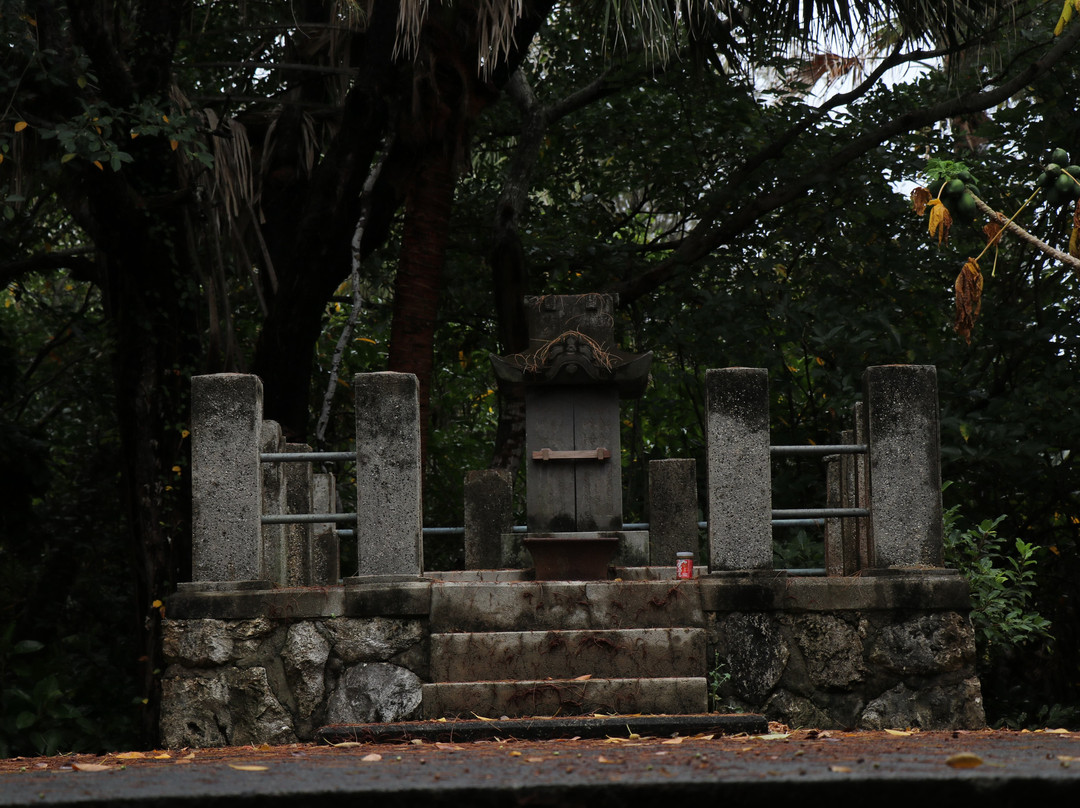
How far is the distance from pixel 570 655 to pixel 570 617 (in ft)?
0.73

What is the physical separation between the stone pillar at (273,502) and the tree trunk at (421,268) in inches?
84.8

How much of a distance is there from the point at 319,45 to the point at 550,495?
4691 millimetres

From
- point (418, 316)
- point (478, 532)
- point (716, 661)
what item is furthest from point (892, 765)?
point (418, 316)

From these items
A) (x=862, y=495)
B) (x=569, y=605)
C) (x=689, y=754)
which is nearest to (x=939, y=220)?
(x=862, y=495)

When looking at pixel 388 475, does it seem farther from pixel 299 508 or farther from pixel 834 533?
pixel 834 533

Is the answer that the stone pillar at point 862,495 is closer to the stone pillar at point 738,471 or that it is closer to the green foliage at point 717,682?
the stone pillar at point 738,471

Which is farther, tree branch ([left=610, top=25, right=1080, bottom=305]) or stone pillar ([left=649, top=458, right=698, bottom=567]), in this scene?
tree branch ([left=610, top=25, right=1080, bottom=305])

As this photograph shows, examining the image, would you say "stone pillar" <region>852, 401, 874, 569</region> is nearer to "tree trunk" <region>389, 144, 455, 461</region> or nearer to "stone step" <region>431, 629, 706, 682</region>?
"stone step" <region>431, 629, 706, 682</region>

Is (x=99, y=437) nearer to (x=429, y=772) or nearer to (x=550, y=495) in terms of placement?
(x=550, y=495)

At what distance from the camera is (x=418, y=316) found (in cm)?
855

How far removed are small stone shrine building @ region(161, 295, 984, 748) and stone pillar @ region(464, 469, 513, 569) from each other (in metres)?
2.87

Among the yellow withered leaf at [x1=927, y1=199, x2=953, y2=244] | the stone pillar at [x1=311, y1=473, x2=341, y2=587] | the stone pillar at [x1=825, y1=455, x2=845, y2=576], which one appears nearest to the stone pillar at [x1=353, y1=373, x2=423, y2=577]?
the stone pillar at [x1=311, y1=473, x2=341, y2=587]

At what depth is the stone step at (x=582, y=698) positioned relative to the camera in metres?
4.74

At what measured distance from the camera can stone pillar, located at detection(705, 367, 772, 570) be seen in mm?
5121
